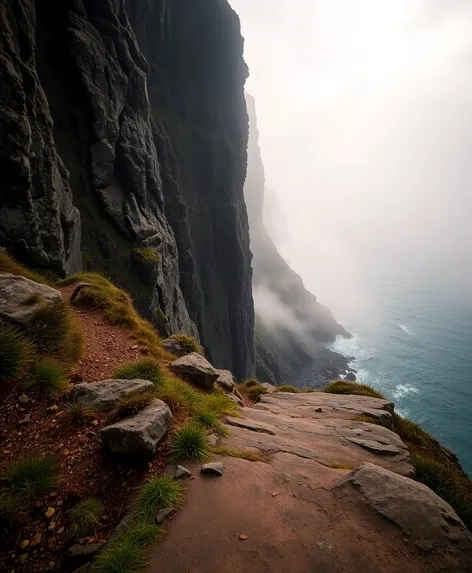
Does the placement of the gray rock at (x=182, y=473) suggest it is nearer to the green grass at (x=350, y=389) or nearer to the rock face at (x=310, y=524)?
the rock face at (x=310, y=524)

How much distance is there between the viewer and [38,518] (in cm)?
495

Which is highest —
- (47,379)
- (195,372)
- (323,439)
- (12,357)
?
(12,357)

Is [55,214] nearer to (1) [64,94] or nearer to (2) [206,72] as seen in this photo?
(1) [64,94]

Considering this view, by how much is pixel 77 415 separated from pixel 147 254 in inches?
1146

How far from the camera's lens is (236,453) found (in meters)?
7.24

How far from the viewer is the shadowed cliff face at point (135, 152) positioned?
63.7ft

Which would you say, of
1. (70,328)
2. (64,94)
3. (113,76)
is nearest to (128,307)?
(70,328)

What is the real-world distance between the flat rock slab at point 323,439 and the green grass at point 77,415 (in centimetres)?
357

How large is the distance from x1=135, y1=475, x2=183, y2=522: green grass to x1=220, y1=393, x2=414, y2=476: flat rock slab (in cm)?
245

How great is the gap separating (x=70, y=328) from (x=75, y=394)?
8.52 ft

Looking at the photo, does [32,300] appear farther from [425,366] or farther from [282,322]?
[425,366]

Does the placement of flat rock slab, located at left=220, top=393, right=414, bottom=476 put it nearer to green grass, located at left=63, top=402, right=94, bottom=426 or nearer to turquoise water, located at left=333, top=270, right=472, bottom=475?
green grass, located at left=63, top=402, right=94, bottom=426

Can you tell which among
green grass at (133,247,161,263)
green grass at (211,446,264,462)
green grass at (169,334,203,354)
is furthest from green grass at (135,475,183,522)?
green grass at (133,247,161,263)

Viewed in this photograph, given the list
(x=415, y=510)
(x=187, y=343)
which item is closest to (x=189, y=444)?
(x=415, y=510)
